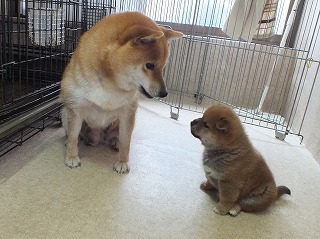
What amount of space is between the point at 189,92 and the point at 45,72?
1545 millimetres

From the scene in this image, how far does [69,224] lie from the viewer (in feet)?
3.37

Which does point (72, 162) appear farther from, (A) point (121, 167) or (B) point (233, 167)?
(B) point (233, 167)

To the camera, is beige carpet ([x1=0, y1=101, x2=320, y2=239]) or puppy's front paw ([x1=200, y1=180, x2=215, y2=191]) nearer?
beige carpet ([x1=0, y1=101, x2=320, y2=239])

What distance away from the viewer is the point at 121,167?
1433 mm

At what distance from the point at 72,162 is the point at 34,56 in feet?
2.83

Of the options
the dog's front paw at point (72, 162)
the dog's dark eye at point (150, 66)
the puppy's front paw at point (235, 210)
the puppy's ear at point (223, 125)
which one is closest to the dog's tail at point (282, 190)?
the puppy's front paw at point (235, 210)

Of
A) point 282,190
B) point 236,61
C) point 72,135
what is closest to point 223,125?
point 282,190

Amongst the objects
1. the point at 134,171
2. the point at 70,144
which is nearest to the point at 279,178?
the point at 134,171

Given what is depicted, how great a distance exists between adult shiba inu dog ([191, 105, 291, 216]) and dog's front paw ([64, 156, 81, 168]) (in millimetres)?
601

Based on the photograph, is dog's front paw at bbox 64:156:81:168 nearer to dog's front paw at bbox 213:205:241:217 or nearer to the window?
dog's front paw at bbox 213:205:241:217

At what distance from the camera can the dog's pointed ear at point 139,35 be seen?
1188 mm

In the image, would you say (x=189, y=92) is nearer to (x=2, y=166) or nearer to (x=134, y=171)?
(x=134, y=171)

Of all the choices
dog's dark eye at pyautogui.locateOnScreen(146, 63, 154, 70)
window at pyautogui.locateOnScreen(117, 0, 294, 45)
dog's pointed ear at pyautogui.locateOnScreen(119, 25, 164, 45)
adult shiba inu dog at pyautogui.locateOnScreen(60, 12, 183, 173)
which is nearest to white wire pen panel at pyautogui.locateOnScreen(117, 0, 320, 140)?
window at pyautogui.locateOnScreen(117, 0, 294, 45)

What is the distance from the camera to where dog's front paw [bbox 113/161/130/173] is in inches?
56.2
